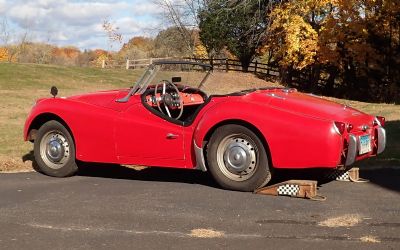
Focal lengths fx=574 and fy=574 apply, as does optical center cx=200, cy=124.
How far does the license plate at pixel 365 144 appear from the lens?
21.1 feet

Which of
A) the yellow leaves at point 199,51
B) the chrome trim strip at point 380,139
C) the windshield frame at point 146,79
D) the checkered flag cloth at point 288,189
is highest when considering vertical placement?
the yellow leaves at point 199,51

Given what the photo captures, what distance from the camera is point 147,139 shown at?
7051mm

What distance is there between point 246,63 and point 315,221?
36658mm

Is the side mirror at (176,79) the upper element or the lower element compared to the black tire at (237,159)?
upper

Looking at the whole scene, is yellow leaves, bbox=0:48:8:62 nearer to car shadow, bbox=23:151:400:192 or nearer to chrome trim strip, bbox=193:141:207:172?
car shadow, bbox=23:151:400:192

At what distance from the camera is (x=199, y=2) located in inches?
1898

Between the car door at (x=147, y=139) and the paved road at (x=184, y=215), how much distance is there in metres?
0.34

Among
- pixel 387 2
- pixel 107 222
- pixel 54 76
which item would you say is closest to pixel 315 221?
pixel 107 222

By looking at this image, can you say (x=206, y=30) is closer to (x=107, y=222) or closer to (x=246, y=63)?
(x=246, y=63)

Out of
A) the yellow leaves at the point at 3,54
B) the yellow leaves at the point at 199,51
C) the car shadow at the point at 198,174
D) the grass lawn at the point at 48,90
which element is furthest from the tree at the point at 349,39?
the yellow leaves at the point at 3,54

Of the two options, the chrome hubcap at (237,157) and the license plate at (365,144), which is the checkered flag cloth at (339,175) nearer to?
the license plate at (365,144)

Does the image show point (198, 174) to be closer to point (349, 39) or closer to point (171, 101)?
point (171, 101)

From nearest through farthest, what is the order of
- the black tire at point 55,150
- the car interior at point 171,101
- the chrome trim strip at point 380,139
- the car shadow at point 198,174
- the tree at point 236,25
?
the chrome trim strip at point 380,139
the car shadow at point 198,174
the car interior at point 171,101
the black tire at point 55,150
the tree at point 236,25

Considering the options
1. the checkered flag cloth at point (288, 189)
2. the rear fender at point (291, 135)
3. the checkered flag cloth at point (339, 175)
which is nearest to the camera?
the rear fender at point (291, 135)
